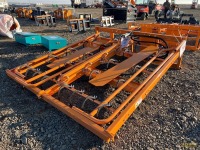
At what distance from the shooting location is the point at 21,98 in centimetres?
351

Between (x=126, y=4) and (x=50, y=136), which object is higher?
(x=126, y=4)

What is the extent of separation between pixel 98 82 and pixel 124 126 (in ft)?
3.08

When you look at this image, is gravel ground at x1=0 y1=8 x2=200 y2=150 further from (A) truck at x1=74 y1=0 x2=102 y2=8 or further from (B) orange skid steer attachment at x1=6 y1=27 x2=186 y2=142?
(A) truck at x1=74 y1=0 x2=102 y2=8

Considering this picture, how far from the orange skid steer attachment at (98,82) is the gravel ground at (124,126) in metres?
0.26

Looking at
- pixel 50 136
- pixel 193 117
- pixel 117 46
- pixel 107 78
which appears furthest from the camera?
pixel 117 46

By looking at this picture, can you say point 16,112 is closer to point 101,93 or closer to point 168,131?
point 101,93

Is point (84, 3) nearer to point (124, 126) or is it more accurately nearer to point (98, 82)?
point (98, 82)

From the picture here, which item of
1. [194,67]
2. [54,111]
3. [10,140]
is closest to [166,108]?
[54,111]

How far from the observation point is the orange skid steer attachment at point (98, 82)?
8.21 ft

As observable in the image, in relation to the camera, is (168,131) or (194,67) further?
(194,67)

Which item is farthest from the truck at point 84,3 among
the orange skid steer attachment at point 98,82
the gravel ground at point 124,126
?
the gravel ground at point 124,126

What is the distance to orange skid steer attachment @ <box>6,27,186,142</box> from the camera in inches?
98.6

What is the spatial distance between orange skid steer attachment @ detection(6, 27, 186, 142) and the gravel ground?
26 centimetres

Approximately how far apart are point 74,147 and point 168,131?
141 centimetres
